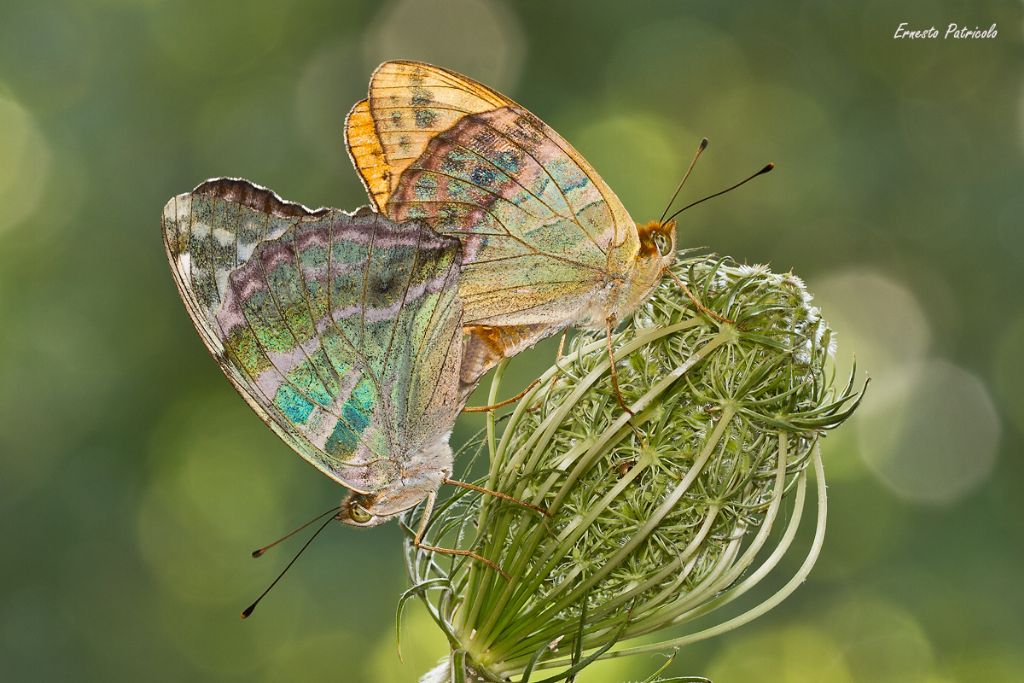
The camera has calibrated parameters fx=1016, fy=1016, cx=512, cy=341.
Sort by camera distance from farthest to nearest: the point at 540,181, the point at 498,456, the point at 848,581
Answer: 1. the point at 848,581
2. the point at 540,181
3. the point at 498,456

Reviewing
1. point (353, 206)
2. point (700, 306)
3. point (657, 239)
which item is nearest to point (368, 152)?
point (657, 239)

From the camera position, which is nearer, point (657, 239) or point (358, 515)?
point (358, 515)

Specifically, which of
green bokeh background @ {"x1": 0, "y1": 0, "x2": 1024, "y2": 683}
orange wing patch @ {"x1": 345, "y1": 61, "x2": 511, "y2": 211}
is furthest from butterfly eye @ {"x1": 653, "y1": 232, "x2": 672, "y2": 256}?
green bokeh background @ {"x1": 0, "y1": 0, "x2": 1024, "y2": 683}

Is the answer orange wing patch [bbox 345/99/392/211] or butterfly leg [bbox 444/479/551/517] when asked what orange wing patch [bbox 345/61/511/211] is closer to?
orange wing patch [bbox 345/99/392/211]

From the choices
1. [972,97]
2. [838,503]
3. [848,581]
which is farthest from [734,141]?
[848,581]

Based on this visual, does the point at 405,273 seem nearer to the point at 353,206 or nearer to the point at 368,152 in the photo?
the point at 368,152

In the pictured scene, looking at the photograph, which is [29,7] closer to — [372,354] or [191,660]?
[191,660]
